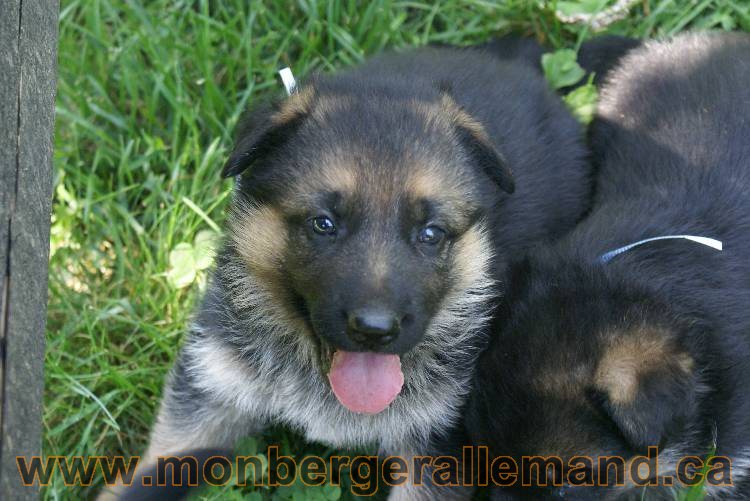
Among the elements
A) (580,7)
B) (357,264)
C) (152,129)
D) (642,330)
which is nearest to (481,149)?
(357,264)

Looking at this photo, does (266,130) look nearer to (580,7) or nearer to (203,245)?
(203,245)

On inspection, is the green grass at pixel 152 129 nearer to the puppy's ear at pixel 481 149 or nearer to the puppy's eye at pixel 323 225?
the puppy's eye at pixel 323 225

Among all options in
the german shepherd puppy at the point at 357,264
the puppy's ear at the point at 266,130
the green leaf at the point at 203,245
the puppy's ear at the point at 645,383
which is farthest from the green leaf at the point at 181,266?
the puppy's ear at the point at 645,383

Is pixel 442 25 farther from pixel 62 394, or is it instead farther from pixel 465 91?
pixel 62 394

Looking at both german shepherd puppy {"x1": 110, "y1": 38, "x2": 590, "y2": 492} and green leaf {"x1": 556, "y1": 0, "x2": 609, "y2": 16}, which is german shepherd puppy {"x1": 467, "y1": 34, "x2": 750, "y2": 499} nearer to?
german shepherd puppy {"x1": 110, "y1": 38, "x2": 590, "y2": 492}

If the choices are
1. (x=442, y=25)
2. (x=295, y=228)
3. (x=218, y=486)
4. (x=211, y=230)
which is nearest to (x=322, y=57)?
(x=442, y=25)

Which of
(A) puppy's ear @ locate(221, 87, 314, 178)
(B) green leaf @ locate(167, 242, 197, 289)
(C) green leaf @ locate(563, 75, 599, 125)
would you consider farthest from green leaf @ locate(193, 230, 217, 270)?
(C) green leaf @ locate(563, 75, 599, 125)
